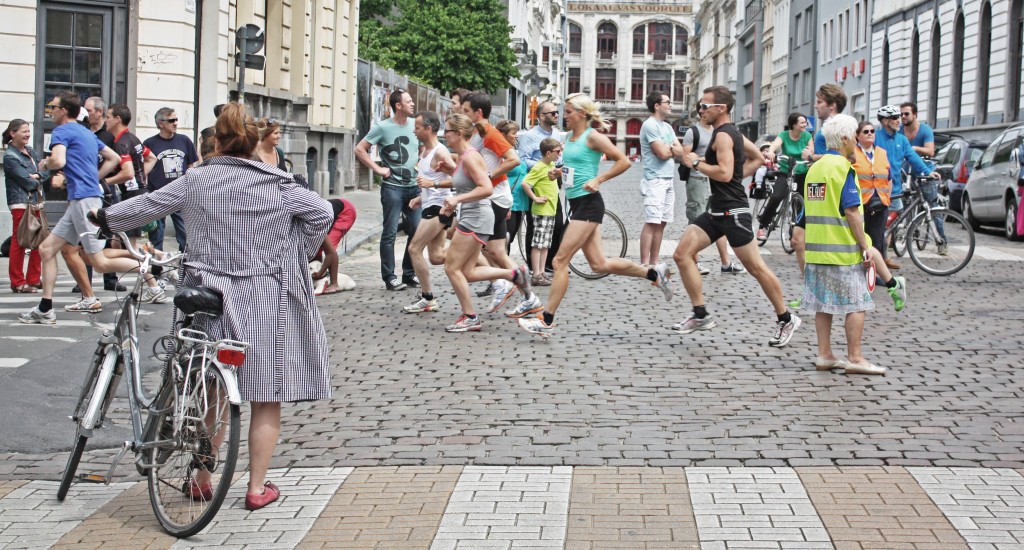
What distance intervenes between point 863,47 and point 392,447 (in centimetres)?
4645

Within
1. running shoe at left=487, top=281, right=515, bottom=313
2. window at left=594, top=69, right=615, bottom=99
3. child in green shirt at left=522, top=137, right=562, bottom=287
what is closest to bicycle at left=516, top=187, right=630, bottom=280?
child in green shirt at left=522, top=137, right=562, bottom=287

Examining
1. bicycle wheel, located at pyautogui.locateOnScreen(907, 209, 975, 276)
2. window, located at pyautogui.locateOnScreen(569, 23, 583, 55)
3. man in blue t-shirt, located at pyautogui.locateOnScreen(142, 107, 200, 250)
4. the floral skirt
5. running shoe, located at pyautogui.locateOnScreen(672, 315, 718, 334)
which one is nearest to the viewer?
the floral skirt

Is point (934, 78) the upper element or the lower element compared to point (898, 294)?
upper

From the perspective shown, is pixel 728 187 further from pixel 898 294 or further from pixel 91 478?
pixel 91 478

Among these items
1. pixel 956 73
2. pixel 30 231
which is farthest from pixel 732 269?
pixel 956 73

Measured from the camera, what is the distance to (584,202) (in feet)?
33.7

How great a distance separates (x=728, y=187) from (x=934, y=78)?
3372 cm

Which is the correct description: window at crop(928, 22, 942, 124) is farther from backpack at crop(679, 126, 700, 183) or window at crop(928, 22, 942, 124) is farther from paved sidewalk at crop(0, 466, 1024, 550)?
paved sidewalk at crop(0, 466, 1024, 550)

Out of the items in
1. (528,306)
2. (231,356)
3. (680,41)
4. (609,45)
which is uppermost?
(680,41)

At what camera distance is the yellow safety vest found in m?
8.34

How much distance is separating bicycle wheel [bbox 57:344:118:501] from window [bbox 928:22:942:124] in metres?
37.8

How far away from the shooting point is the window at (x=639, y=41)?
15775 cm

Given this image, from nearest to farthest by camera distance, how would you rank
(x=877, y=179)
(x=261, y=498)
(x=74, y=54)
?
(x=261, y=498) < (x=877, y=179) < (x=74, y=54)

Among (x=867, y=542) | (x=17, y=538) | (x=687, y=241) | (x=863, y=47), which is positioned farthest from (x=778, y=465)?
(x=863, y=47)
